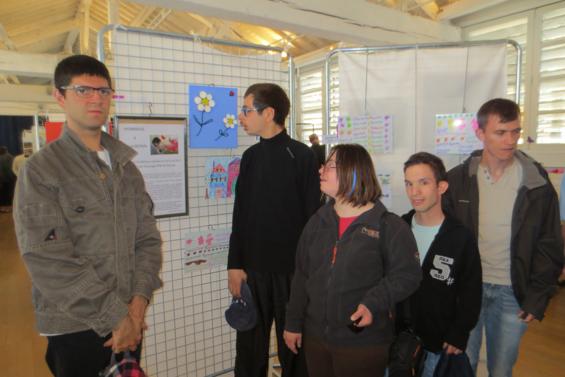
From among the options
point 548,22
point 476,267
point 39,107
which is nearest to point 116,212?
point 476,267

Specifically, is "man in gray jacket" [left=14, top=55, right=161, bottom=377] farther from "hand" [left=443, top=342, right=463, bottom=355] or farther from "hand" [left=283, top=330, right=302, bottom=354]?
"hand" [left=443, top=342, right=463, bottom=355]

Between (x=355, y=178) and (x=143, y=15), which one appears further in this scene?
(x=143, y=15)

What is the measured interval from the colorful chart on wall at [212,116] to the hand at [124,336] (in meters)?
1.13

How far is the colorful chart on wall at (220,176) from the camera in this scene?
7.49 feet

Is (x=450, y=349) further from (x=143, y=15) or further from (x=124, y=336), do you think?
(x=143, y=15)

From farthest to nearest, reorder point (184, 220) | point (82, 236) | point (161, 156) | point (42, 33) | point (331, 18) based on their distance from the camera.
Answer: point (42, 33) < point (331, 18) < point (184, 220) < point (161, 156) < point (82, 236)

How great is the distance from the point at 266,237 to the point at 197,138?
75 cm

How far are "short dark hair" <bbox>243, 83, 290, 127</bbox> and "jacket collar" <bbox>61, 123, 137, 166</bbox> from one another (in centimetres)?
66

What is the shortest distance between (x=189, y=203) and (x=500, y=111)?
168cm

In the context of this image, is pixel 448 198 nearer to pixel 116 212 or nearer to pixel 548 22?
pixel 116 212

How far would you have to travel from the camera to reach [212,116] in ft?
7.39

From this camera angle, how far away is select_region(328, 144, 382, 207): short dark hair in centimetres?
144

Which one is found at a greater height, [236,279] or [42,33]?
[42,33]

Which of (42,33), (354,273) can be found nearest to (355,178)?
(354,273)
